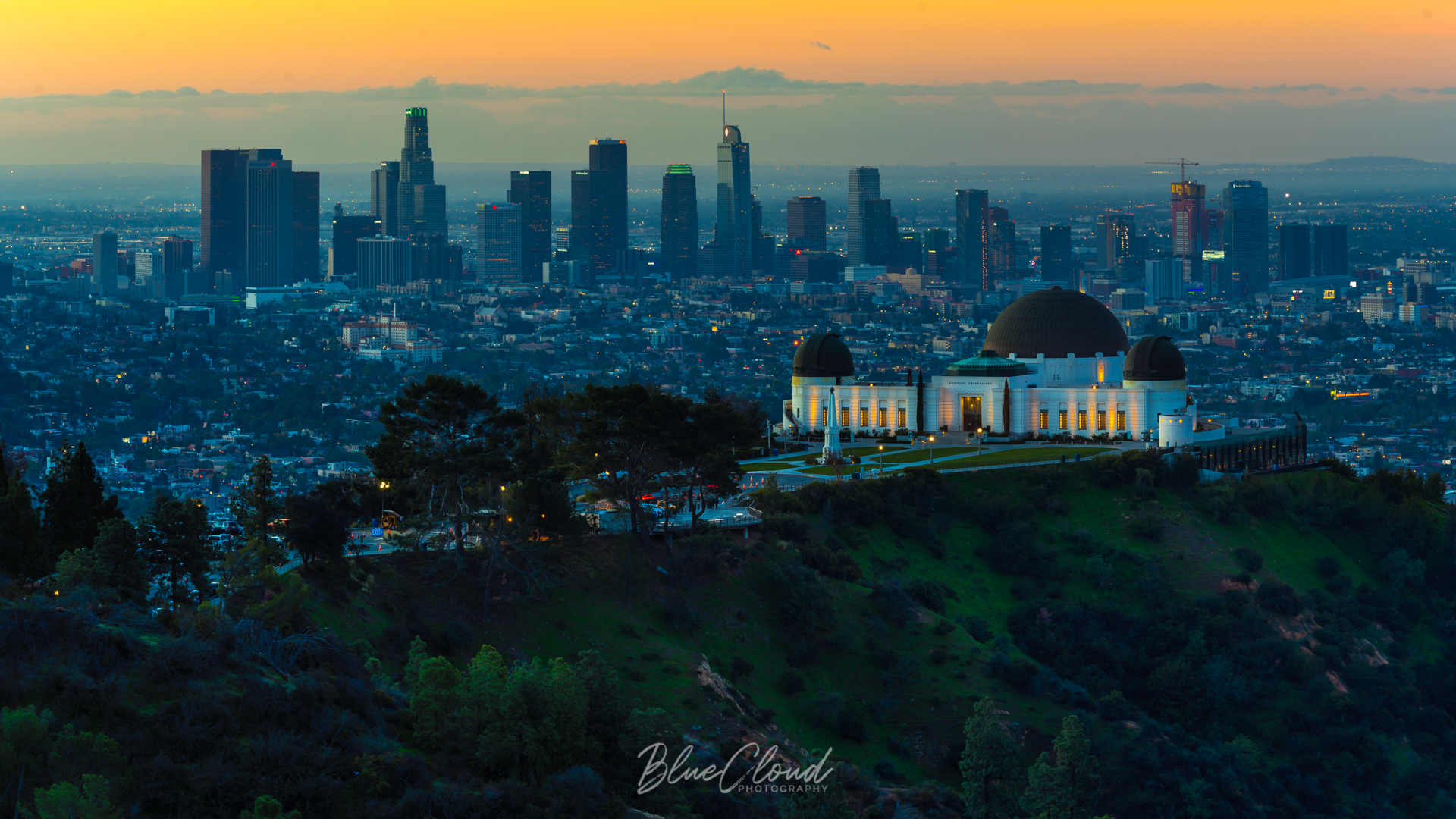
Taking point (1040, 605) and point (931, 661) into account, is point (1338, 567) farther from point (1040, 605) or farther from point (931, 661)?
point (931, 661)

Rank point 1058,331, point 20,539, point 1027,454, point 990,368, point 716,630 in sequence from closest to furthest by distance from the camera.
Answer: point 20,539 → point 716,630 → point 1027,454 → point 990,368 → point 1058,331

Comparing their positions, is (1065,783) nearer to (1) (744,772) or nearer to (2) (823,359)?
(1) (744,772)

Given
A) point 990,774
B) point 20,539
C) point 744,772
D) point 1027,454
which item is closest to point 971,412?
point 1027,454

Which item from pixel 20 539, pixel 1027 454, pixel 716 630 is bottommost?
pixel 716 630

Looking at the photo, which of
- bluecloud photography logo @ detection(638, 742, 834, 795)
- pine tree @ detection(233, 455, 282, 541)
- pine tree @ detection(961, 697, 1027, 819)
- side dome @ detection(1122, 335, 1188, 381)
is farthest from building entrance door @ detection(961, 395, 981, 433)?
Answer: pine tree @ detection(233, 455, 282, 541)

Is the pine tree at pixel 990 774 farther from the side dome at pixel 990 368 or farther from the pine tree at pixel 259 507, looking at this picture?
the side dome at pixel 990 368

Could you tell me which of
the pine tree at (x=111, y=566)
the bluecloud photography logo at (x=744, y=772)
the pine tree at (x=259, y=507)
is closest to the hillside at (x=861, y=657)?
the bluecloud photography logo at (x=744, y=772)

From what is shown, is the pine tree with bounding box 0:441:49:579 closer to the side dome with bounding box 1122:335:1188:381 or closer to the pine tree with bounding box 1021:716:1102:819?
the pine tree with bounding box 1021:716:1102:819
